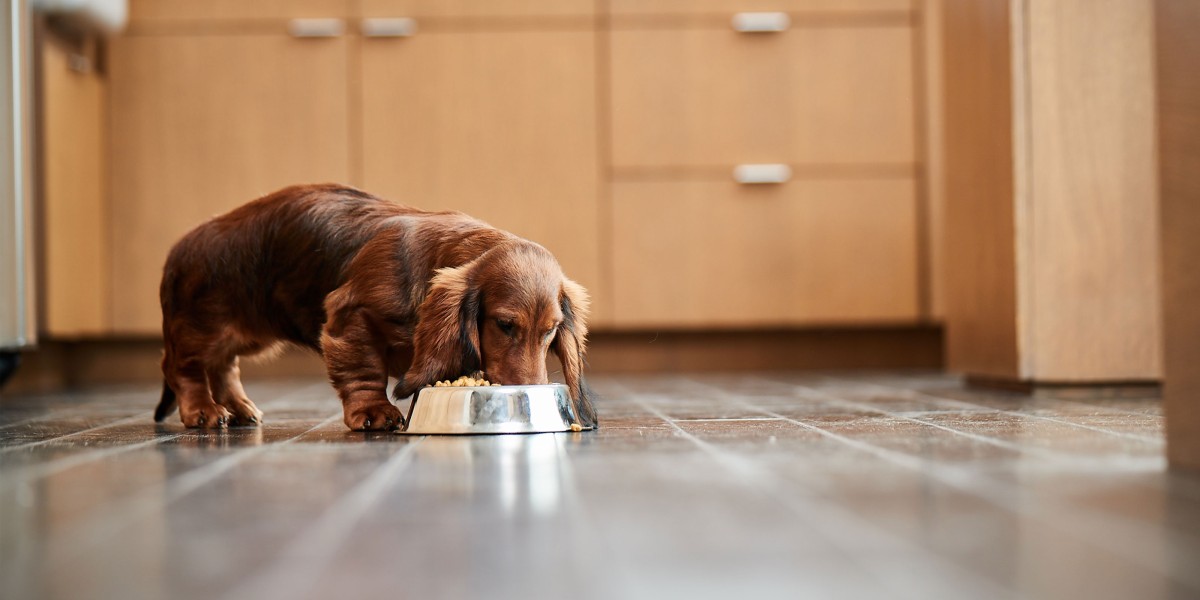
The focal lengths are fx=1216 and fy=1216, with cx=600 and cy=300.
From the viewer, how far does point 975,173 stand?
135 inches

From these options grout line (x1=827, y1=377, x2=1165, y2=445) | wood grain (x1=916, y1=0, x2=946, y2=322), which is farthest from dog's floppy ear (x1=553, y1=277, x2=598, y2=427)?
wood grain (x1=916, y1=0, x2=946, y2=322)

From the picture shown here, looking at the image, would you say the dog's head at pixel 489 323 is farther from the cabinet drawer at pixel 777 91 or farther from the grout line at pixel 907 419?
the cabinet drawer at pixel 777 91

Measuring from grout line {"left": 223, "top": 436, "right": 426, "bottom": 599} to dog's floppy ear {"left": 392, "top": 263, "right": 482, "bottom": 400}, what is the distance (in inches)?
26.1

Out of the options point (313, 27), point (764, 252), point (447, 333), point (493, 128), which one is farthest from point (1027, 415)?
point (313, 27)

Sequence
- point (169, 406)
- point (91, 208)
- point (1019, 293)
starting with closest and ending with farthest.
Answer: point (169, 406) → point (1019, 293) → point (91, 208)

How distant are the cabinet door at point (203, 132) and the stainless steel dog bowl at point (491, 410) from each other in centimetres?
284

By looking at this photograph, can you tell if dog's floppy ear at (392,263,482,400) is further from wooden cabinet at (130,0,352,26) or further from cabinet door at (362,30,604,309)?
wooden cabinet at (130,0,352,26)

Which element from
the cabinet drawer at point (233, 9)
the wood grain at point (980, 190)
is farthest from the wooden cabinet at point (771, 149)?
the cabinet drawer at point (233, 9)

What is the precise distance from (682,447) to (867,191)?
10.4ft

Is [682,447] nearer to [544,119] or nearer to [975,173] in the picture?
[975,173]

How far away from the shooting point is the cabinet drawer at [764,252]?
15.5ft

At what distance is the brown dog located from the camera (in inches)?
82.2

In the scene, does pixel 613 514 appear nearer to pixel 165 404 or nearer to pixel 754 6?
pixel 165 404

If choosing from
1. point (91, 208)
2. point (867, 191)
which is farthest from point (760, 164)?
point (91, 208)
